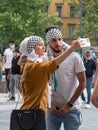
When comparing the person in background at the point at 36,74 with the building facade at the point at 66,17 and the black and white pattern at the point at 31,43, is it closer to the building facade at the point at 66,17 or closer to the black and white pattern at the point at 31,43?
the black and white pattern at the point at 31,43

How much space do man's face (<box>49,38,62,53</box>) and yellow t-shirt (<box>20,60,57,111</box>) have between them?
0.30 metres

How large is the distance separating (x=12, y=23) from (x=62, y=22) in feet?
110

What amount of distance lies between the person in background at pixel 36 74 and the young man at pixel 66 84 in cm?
18

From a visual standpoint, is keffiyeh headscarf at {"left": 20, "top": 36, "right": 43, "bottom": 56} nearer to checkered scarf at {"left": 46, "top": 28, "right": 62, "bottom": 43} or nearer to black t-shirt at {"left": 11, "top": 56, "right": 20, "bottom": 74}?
checkered scarf at {"left": 46, "top": 28, "right": 62, "bottom": 43}

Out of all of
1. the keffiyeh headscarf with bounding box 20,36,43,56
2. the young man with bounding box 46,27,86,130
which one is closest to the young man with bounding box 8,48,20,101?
the young man with bounding box 46,27,86,130

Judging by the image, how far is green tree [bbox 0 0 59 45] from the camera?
5609cm

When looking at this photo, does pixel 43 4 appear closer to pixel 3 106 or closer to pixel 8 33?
pixel 8 33

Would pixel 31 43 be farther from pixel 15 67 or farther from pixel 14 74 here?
pixel 14 74

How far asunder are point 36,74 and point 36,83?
96mm

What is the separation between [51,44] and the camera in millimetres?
5730

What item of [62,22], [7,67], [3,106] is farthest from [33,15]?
[3,106]

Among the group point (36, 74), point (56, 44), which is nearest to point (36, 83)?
point (36, 74)

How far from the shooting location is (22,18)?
5738 centimetres

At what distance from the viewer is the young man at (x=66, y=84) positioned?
5730mm
